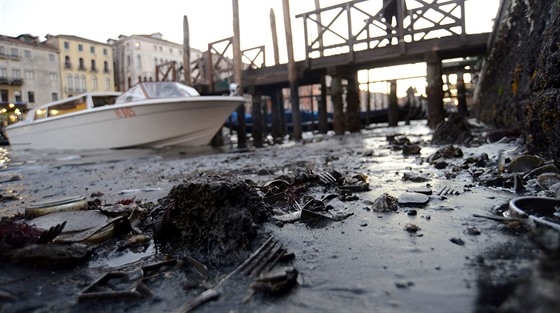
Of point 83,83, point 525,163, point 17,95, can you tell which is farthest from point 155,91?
point 83,83

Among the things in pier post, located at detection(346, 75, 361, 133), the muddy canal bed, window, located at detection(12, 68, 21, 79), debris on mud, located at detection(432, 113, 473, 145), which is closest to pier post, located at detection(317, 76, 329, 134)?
pier post, located at detection(346, 75, 361, 133)

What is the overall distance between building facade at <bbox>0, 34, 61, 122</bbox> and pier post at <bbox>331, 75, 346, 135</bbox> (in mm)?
48699

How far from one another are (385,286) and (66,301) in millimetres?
1284

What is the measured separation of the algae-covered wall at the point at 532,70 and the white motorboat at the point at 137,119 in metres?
7.86

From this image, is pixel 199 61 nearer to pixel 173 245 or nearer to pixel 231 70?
pixel 231 70

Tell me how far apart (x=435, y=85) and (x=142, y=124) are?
964cm

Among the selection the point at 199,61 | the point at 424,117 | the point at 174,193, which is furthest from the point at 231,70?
the point at 424,117

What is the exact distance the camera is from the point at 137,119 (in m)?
11.3

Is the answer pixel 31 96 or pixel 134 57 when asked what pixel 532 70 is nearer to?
pixel 31 96

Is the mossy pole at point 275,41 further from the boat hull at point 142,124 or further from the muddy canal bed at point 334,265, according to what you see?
the muddy canal bed at point 334,265

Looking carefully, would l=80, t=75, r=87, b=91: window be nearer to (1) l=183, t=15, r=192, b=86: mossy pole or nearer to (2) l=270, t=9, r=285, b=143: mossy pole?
(1) l=183, t=15, r=192, b=86: mossy pole

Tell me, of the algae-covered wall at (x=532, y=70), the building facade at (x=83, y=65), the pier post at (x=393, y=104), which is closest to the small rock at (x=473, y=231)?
the algae-covered wall at (x=532, y=70)

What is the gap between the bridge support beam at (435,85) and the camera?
35.3 feet

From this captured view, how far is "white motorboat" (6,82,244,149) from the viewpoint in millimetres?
11117
